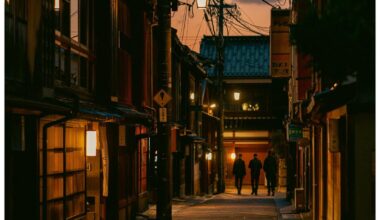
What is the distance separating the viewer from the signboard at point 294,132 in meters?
30.8

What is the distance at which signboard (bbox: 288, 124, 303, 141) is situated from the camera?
30844 mm

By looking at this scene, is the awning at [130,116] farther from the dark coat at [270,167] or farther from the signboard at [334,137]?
the dark coat at [270,167]

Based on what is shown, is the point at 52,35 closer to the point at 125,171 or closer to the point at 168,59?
the point at 168,59

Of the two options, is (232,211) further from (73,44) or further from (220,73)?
(220,73)

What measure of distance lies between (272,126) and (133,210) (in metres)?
37.3

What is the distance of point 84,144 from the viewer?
20.6 meters

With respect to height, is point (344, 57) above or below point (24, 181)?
above

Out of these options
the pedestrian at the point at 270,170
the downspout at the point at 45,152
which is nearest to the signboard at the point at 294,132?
the pedestrian at the point at 270,170

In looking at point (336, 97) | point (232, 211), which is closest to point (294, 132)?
point (232, 211)

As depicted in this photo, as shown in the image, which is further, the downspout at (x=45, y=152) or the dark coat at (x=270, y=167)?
the dark coat at (x=270, y=167)

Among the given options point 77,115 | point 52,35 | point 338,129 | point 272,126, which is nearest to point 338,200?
point 338,129

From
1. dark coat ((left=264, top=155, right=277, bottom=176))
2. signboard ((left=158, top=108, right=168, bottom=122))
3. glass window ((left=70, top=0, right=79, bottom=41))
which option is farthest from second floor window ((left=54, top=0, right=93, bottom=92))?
dark coat ((left=264, top=155, right=277, bottom=176))

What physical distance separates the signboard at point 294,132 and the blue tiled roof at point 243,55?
103 ft

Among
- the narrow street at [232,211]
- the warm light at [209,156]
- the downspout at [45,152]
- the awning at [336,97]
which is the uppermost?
the awning at [336,97]
